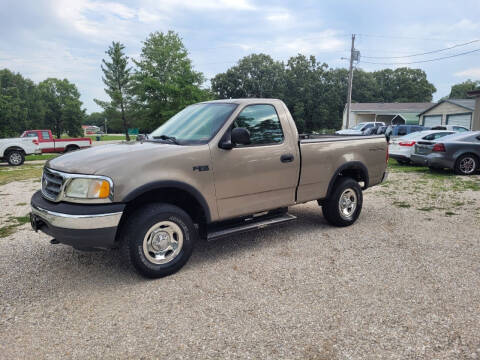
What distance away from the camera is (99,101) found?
46438mm

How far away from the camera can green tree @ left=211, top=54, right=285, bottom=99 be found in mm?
78312

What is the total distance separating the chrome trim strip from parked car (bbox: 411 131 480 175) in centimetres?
1099

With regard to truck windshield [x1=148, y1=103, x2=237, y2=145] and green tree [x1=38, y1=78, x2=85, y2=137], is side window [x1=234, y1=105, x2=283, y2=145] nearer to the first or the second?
truck windshield [x1=148, y1=103, x2=237, y2=145]

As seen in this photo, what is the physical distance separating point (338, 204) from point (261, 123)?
6.33 ft

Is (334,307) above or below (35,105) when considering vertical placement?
below

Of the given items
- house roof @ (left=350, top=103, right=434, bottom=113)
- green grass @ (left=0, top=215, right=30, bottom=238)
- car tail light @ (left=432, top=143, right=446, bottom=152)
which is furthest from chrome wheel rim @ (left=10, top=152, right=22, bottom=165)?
house roof @ (left=350, top=103, right=434, bottom=113)

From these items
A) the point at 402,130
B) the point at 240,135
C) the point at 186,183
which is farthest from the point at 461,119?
the point at 186,183

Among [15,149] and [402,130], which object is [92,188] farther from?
[402,130]

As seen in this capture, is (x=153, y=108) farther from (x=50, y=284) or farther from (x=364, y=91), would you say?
(x=364, y=91)

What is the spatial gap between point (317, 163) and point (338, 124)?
64.0m

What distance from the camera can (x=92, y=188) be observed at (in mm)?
3408

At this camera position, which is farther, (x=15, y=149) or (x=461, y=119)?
(x=461, y=119)

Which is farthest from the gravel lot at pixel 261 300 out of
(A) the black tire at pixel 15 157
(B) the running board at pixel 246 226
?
(A) the black tire at pixel 15 157

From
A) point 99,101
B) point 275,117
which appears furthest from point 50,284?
point 99,101
